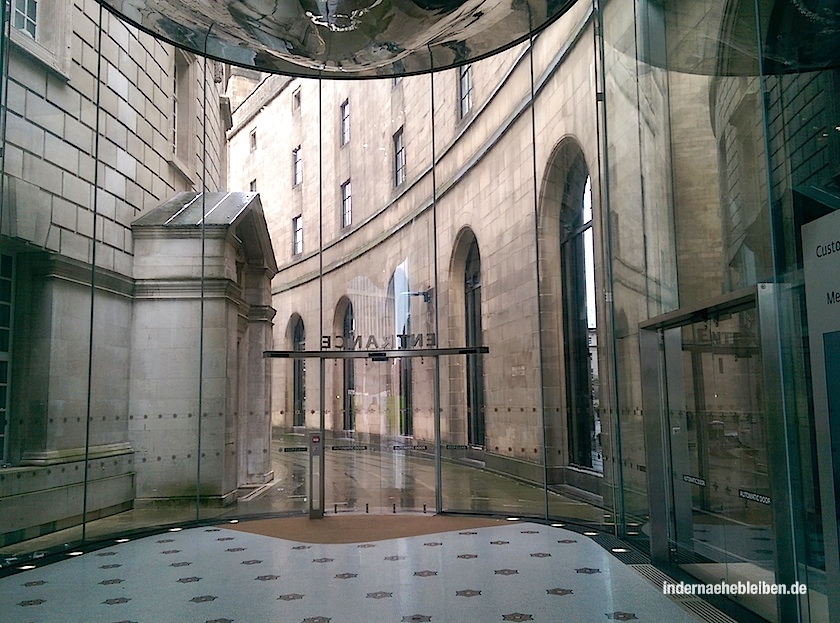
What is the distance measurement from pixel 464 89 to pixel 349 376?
224 inches

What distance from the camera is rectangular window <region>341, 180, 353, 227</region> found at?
13.1 m

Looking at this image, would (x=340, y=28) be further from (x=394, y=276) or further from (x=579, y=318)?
(x=579, y=318)

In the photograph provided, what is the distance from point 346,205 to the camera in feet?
43.5

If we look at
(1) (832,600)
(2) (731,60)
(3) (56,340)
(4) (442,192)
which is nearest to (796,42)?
(2) (731,60)

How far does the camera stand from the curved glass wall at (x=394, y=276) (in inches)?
293

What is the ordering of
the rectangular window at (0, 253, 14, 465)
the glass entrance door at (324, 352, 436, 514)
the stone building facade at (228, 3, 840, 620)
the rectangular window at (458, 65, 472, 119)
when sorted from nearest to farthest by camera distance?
the stone building facade at (228, 3, 840, 620) < the rectangular window at (0, 253, 14, 465) < the glass entrance door at (324, 352, 436, 514) < the rectangular window at (458, 65, 472, 119)

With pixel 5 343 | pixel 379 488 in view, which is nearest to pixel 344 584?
pixel 379 488

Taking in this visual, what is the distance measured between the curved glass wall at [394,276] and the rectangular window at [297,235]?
65 mm

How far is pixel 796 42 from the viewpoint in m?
6.52

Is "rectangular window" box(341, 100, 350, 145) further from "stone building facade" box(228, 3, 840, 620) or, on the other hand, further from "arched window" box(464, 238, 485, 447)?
"arched window" box(464, 238, 485, 447)

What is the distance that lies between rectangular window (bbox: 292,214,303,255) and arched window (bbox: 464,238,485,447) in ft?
10.5

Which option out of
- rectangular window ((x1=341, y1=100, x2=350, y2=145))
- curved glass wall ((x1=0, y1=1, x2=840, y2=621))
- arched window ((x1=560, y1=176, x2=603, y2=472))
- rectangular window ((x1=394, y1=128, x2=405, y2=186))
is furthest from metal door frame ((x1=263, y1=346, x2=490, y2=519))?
rectangular window ((x1=341, y1=100, x2=350, y2=145))

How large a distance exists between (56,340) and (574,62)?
28.8 ft

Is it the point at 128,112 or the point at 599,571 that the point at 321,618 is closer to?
the point at 599,571
